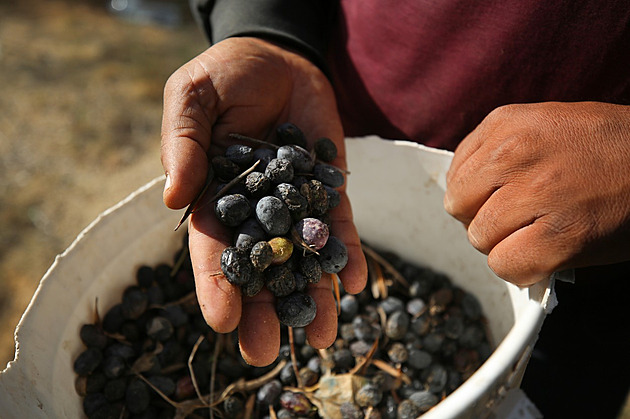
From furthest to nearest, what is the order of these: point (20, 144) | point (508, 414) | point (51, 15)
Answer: point (51, 15) < point (20, 144) < point (508, 414)

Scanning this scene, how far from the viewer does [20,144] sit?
3.06 m

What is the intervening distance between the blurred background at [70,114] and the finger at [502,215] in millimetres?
2073

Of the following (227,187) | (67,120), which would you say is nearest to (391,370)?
(227,187)

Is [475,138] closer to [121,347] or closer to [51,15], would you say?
[121,347]

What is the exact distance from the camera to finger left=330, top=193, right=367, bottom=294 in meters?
1.17

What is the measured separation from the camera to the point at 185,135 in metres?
1.11

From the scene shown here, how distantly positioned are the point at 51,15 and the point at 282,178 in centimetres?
398

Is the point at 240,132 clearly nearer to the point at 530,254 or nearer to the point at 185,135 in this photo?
the point at 185,135

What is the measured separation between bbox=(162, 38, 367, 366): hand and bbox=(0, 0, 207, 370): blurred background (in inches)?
64.6

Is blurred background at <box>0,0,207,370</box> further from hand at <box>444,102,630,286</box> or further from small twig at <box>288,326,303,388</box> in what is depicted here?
hand at <box>444,102,630,286</box>

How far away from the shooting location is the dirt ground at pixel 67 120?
105 inches

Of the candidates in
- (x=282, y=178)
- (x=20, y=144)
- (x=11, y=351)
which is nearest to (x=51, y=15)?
(x=20, y=144)

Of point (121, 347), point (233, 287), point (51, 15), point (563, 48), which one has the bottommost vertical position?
point (51, 15)

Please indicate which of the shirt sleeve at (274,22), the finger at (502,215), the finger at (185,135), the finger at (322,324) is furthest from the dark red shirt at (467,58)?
the finger at (322,324)
